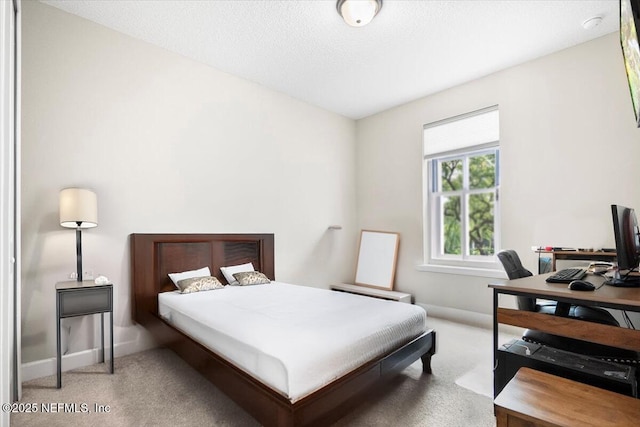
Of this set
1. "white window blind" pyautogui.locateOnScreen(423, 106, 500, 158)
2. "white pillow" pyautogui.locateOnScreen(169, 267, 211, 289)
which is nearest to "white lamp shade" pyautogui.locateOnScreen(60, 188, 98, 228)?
"white pillow" pyautogui.locateOnScreen(169, 267, 211, 289)

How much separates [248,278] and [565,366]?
2744mm

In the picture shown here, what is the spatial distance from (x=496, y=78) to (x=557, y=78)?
622mm

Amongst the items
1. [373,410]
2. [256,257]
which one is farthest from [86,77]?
[373,410]

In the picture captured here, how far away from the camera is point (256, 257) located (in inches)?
157

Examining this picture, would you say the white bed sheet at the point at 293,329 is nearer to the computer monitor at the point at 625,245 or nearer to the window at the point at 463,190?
the computer monitor at the point at 625,245

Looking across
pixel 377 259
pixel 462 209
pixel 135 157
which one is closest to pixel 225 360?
pixel 135 157

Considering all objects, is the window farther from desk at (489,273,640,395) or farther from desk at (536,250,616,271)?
desk at (489,273,640,395)

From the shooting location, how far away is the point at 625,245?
5.67 ft

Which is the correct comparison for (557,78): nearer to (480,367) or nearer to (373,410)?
(480,367)

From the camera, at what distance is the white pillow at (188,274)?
315 cm

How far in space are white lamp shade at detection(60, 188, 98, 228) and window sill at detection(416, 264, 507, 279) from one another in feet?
12.6

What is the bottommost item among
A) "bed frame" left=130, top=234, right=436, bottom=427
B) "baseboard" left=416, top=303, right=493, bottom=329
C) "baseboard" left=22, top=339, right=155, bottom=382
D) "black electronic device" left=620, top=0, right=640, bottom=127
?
"baseboard" left=416, top=303, right=493, bottom=329

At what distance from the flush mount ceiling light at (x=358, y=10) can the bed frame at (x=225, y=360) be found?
2.56m

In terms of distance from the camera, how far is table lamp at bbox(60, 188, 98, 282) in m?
2.48
